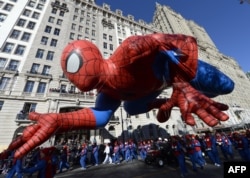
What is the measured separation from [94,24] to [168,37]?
110ft

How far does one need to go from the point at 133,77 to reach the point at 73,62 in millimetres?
1187

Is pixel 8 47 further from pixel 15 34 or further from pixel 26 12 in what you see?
pixel 26 12

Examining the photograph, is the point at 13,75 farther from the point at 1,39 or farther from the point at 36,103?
the point at 1,39

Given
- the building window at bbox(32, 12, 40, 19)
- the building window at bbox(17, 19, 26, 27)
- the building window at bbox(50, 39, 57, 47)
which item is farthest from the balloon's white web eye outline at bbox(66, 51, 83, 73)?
the building window at bbox(32, 12, 40, 19)

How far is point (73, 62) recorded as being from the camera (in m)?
2.80

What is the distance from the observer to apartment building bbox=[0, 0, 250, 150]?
18578 mm

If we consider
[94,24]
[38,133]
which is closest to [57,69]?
[94,24]

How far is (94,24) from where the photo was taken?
1305 inches

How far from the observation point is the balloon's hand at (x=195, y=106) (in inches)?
90.0

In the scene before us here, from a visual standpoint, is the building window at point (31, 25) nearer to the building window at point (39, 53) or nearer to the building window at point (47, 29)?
the building window at point (47, 29)

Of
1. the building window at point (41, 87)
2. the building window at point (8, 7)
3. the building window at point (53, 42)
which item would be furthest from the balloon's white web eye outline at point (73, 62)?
the building window at point (8, 7)

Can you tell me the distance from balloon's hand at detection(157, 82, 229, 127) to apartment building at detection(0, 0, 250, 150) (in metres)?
12.9

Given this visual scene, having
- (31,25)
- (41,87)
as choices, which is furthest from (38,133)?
(31,25)

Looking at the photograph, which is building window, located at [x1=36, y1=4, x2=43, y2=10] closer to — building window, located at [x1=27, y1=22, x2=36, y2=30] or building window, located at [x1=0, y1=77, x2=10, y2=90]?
building window, located at [x1=27, y1=22, x2=36, y2=30]
